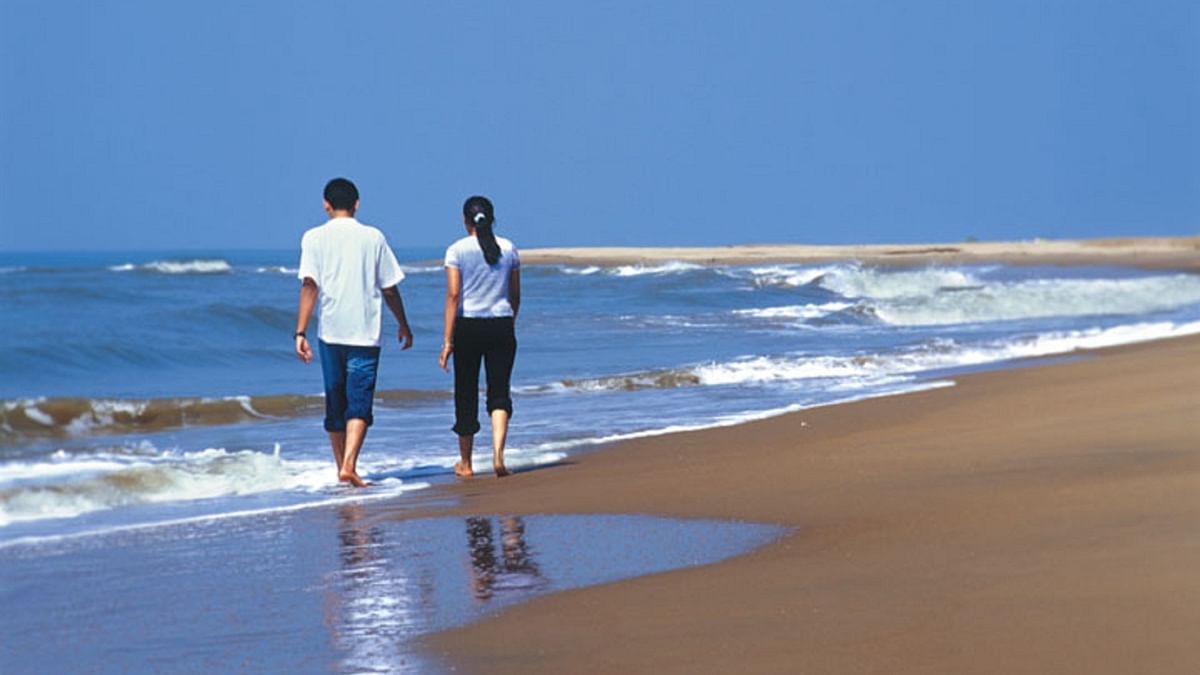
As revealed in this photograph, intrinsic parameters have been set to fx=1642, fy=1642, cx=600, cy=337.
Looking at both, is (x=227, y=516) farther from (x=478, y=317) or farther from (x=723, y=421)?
(x=723, y=421)

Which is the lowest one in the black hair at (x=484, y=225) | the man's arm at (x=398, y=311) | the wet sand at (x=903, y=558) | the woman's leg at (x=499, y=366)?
the wet sand at (x=903, y=558)

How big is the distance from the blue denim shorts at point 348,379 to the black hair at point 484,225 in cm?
84

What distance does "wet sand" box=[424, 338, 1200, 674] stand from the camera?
153 inches

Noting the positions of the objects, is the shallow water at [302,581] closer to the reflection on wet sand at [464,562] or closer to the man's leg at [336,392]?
the reflection on wet sand at [464,562]

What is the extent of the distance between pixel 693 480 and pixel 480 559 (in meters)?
2.09

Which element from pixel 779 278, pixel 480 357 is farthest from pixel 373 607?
pixel 779 278

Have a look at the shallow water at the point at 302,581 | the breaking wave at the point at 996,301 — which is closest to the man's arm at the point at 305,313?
the shallow water at the point at 302,581

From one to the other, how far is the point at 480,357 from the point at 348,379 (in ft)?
2.96

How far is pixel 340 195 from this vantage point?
28.0ft

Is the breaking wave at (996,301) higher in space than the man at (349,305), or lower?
lower

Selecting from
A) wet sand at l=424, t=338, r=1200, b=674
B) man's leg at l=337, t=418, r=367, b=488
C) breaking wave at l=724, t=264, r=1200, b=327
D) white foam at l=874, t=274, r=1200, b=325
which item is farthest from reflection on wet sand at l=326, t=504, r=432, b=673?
white foam at l=874, t=274, r=1200, b=325

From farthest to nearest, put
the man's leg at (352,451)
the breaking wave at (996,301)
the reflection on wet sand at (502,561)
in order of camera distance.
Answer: the breaking wave at (996,301) → the man's leg at (352,451) → the reflection on wet sand at (502,561)

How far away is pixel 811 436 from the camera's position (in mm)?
9422

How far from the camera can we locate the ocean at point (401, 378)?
27.6 feet
